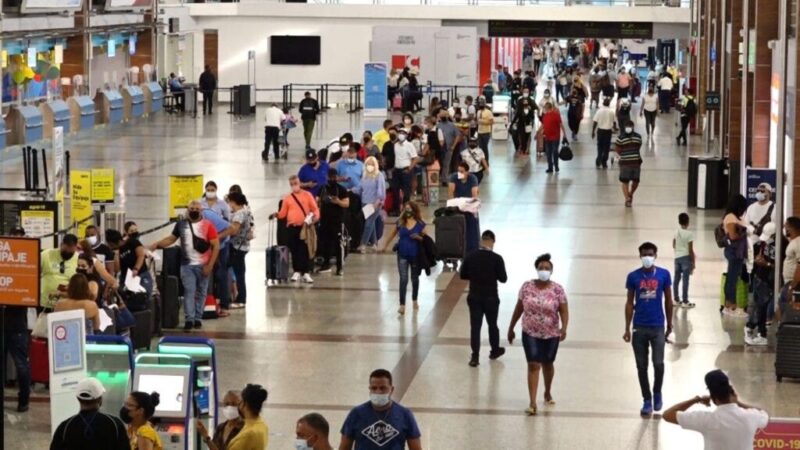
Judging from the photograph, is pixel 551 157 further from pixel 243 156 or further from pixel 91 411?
pixel 91 411

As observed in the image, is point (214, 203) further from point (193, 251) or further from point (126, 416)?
point (126, 416)

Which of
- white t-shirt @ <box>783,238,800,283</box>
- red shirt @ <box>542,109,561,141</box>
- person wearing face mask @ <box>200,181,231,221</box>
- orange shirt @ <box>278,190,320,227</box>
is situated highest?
red shirt @ <box>542,109,561,141</box>

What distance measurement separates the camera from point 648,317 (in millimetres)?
13695

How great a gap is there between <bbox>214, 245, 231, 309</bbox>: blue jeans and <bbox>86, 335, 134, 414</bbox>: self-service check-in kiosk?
20.4ft

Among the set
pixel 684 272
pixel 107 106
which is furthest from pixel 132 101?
pixel 684 272

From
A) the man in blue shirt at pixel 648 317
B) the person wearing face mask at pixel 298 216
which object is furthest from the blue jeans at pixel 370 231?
the man in blue shirt at pixel 648 317

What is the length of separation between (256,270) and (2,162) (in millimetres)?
15983

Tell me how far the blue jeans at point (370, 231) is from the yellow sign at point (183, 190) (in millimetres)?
2876

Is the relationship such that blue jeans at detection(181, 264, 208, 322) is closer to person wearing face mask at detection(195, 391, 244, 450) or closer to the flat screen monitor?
the flat screen monitor

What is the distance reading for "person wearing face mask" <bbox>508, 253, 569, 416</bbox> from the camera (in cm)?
Result: 1388

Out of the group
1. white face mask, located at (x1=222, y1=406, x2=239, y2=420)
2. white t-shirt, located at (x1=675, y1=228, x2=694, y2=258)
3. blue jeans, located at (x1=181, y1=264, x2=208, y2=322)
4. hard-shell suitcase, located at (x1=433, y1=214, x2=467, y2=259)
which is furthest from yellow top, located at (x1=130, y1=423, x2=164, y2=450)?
hard-shell suitcase, located at (x1=433, y1=214, x2=467, y2=259)

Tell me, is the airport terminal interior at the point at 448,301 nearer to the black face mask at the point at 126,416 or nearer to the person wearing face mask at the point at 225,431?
the black face mask at the point at 126,416

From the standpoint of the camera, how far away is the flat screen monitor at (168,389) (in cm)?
1088

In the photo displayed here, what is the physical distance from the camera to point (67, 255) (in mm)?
14500
